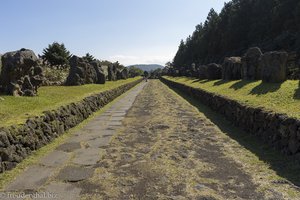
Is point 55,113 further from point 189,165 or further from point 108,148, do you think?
point 189,165

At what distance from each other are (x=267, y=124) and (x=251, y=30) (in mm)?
67283

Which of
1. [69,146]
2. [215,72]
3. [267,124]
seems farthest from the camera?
[215,72]

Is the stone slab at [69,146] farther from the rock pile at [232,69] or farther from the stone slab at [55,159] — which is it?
the rock pile at [232,69]

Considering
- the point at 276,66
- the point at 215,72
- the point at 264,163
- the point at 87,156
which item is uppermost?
the point at 276,66

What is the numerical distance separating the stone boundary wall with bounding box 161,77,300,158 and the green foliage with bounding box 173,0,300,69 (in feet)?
140

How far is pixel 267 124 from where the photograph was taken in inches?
330

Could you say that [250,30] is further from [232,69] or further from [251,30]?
[232,69]

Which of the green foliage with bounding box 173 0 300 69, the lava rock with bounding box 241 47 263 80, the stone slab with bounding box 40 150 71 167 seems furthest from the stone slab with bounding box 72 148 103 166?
the green foliage with bounding box 173 0 300 69

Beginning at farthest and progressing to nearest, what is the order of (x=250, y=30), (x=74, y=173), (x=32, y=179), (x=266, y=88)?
(x=250, y=30) < (x=266, y=88) < (x=74, y=173) < (x=32, y=179)

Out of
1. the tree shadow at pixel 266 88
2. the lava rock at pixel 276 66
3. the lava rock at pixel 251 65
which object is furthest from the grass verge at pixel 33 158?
the lava rock at pixel 251 65

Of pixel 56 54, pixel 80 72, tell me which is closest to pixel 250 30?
pixel 56 54

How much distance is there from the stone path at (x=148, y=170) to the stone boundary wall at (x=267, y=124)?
721 mm

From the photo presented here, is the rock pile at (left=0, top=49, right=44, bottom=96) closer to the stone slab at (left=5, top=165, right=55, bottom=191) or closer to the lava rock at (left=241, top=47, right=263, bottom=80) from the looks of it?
the stone slab at (left=5, top=165, right=55, bottom=191)

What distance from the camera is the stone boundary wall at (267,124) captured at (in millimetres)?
6906
